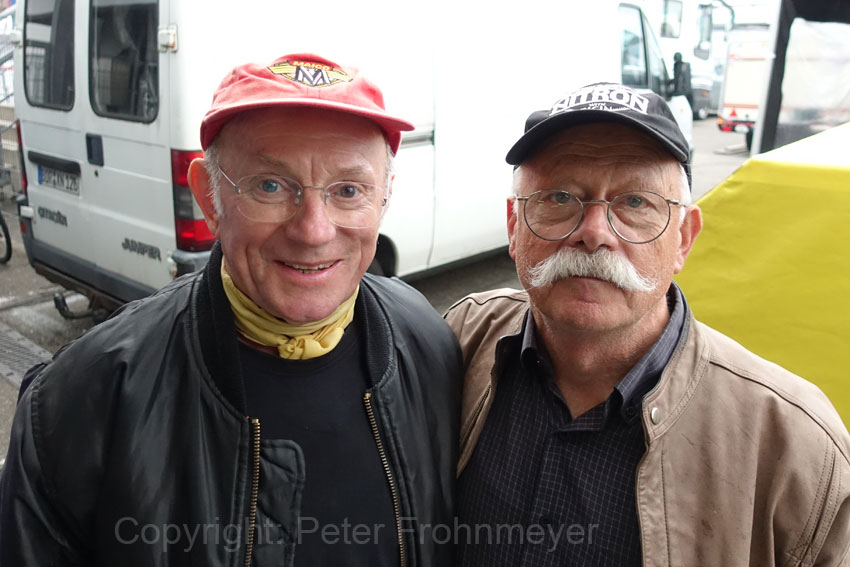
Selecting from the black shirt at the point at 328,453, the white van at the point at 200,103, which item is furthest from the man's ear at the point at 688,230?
the white van at the point at 200,103

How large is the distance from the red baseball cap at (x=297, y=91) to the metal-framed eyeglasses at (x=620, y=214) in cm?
40

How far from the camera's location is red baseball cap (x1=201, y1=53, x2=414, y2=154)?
1262 millimetres

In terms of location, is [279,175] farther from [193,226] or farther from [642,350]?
[193,226]

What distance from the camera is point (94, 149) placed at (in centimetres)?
386

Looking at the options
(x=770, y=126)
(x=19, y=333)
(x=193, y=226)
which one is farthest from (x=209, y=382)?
(x=770, y=126)

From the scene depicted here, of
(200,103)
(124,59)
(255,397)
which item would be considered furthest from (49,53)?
(255,397)

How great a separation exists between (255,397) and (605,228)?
830 millimetres

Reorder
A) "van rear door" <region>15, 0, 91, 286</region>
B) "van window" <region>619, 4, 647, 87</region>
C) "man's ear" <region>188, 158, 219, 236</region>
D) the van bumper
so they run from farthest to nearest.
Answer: "van window" <region>619, 4, 647, 87</region>
"van rear door" <region>15, 0, 91, 286</region>
the van bumper
"man's ear" <region>188, 158, 219, 236</region>

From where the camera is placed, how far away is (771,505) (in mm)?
1295

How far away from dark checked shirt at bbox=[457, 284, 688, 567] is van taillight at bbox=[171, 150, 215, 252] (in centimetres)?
224

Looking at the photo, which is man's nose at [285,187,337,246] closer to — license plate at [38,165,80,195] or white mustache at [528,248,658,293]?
white mustache at [528,248,658,293]

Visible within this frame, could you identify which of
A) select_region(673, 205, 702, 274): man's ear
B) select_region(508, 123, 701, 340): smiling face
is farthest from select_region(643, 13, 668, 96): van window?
select_region(508, 123, 701, 340): smiling face

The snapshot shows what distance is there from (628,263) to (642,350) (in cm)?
22

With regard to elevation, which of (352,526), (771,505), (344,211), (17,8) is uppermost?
(17,8)
